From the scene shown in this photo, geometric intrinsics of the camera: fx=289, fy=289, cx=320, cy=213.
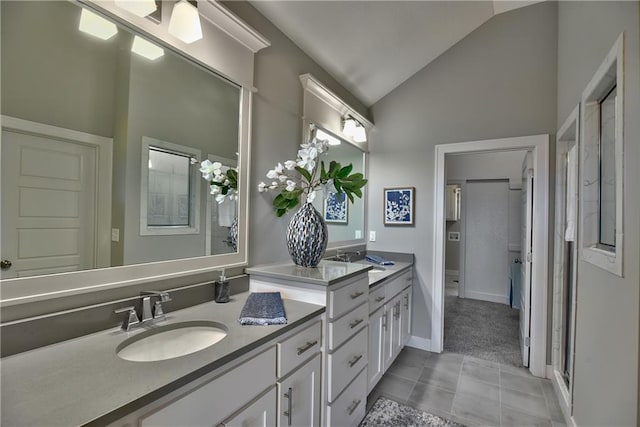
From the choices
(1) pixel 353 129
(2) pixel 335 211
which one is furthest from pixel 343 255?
(1) pixel 353 129

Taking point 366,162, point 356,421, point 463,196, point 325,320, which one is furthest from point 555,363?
point 463,196

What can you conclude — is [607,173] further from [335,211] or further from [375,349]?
[335,211]

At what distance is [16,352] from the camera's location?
88cm

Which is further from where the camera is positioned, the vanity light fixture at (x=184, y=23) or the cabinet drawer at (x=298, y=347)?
the vanity light fixture at (x=184, y=23)

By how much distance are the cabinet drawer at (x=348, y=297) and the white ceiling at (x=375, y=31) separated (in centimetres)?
175

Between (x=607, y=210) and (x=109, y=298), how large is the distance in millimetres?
2244

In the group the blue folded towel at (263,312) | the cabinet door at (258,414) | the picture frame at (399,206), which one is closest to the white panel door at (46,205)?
the blue folded towel at (263,312)

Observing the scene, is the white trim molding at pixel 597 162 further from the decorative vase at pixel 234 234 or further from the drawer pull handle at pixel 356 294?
the decorative vase at pixel 234 234

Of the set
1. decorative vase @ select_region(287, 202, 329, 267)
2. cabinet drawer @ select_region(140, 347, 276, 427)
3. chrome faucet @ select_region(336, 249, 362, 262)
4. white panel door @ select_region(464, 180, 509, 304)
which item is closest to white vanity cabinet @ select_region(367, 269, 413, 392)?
chrome faucet @ select_region(336, 249, 362, 262)

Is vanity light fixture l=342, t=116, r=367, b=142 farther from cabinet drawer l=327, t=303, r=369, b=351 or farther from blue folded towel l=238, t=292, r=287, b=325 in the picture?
blue folded towel l=238, t=292, r=287, b=325

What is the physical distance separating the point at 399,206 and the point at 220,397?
2.53 metres

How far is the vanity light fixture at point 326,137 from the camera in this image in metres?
2.42

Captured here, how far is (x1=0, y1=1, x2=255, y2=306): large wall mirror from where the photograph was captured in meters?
0.92

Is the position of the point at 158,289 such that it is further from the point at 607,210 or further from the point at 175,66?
the point at 607,210
